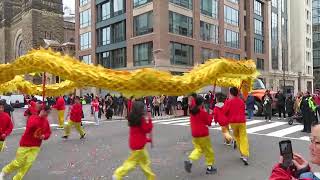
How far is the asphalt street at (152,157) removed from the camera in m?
8.30

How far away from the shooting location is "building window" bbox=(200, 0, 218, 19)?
4491cm

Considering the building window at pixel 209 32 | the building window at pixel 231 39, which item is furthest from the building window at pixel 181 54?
the building window at pixel 231 39

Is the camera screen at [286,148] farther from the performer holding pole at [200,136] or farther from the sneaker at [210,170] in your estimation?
the sneaker at [210,170]

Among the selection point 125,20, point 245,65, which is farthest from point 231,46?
point 245,65

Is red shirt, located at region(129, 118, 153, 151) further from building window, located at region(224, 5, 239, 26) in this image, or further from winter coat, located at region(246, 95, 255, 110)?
building window, located at region(224, 5, 239, 26)

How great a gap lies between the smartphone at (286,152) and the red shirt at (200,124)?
221 inches

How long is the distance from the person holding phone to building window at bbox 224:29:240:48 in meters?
47.0

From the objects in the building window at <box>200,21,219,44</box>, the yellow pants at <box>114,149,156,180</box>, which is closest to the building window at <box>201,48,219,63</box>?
the building window at <box>200,21,219,44</box>

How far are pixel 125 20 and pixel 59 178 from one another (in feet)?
123

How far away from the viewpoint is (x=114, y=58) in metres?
46.7

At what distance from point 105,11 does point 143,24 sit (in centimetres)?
863

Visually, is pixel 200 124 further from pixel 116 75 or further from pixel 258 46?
pixel 258 46

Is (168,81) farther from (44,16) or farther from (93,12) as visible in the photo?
A: (44,16)

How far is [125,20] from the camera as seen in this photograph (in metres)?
44.2
